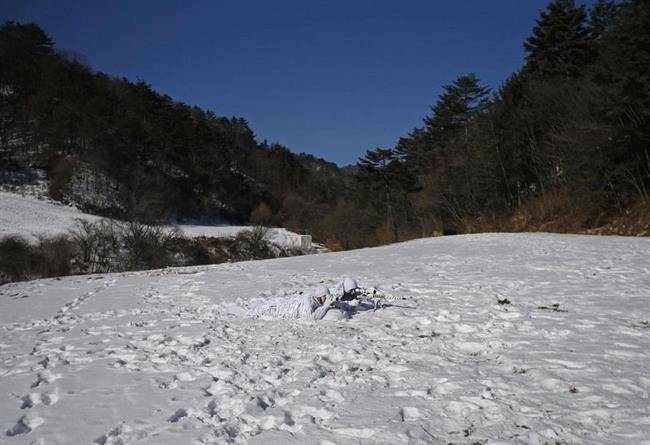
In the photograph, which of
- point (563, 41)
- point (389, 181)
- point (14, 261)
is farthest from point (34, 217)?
point (563, 41)

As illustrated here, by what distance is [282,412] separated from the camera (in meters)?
3.69

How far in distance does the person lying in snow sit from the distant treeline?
20723 millimetres

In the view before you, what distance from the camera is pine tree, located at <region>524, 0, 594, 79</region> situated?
33.6 meters

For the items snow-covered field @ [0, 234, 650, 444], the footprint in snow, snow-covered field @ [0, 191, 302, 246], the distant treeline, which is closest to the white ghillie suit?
snow-covered field @ [0, 234, 650, 444]

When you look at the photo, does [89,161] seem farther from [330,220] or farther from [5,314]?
[5,314]

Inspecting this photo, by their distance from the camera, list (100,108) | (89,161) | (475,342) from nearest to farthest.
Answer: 1. (475,342)
2. (89,161)
3. (100,108)

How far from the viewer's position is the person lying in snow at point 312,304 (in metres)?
7.32

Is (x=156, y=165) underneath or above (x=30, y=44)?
underneath

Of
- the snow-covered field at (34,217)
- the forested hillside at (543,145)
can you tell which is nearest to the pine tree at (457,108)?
the forested hillside at (543,145)

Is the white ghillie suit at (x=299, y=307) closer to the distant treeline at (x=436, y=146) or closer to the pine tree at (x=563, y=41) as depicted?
the distant treeline at (x=436, y=146)

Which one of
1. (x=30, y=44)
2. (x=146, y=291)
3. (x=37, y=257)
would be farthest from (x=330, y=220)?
(x=30, y=44)

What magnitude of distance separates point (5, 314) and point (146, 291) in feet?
10.7

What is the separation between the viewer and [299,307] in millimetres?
7398

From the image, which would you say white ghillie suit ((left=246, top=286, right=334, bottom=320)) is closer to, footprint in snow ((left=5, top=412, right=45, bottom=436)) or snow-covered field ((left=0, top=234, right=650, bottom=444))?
snow-covered field ((left=0, top=234, right=650, bottom=444))
